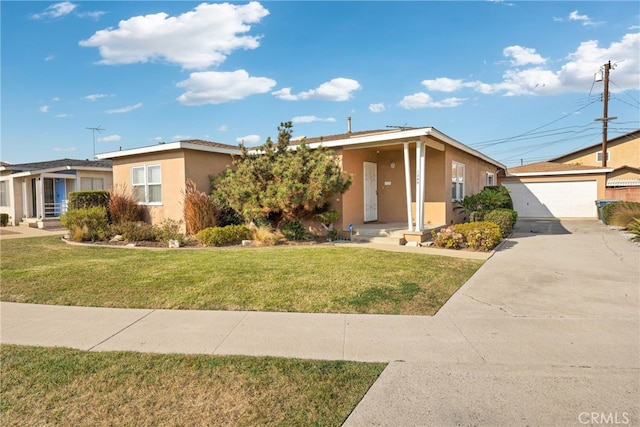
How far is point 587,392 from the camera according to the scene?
10.4ft

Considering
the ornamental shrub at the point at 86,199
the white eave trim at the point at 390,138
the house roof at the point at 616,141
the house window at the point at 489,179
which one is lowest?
the ornamental shrub at the point at 86,199

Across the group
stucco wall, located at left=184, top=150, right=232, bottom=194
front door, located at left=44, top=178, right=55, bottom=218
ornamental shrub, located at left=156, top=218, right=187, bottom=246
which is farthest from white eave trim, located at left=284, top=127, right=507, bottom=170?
front door, located at left=44, top=178, right=55, bottom=218

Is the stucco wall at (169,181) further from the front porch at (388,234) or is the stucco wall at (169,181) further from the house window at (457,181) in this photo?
the house window at (457,181)

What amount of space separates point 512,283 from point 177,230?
10262mm

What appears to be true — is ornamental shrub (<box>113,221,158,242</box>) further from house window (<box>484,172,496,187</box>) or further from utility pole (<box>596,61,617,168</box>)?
utility pole (<box>596,61,617,168</box>)

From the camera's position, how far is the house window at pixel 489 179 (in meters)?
21.8

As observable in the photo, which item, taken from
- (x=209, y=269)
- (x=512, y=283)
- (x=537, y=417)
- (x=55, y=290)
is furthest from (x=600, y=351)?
(x=55, y=290)

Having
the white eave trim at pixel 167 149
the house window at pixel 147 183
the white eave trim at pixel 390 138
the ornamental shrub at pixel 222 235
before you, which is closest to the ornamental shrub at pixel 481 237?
the white eave trim at pixel 390 138

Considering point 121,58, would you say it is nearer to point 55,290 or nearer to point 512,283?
point 55,290

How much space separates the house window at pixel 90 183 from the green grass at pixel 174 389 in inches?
809

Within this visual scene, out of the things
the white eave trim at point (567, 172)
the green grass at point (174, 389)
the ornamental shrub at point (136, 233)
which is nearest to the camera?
the green grass at point (174, 389)

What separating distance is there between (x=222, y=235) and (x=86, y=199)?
8.30 metres

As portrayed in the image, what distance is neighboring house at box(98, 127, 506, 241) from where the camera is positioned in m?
12.9

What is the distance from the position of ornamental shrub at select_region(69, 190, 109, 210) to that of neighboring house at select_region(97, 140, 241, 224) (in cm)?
159
